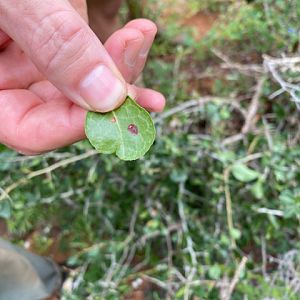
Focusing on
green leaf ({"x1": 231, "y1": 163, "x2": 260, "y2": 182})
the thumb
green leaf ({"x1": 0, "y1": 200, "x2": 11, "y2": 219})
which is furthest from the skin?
green leaf ({"x1": 231, "y1": 163, "x2": 260, "y2": 182})

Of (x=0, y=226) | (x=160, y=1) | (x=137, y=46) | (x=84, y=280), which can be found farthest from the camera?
(x=160, y=1)

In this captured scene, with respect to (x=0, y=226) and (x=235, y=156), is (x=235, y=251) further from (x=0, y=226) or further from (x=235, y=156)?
(x=0, y=226)

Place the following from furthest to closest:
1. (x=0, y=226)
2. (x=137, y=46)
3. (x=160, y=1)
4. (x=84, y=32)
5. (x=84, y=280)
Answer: (x=160, y=1) → (x=0, y=226) → (x=84, y=280) → (x=137, y=46) → (x=84, y=32)

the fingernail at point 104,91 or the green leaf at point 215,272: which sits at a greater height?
the fingernail at point 104,91

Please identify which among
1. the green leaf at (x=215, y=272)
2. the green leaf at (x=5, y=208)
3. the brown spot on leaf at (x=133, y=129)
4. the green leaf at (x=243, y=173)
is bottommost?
the green leaf at (x=215, y=272)

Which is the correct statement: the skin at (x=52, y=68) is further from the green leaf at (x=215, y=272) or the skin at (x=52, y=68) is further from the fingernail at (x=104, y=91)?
the green leaf at (x=215, y=272)

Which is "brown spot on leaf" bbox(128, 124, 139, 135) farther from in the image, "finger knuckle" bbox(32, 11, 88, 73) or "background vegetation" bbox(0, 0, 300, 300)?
"background vegetation" bbox(0, 0, 300, 300)

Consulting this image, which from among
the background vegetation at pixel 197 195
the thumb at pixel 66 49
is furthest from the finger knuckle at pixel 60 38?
the background vegetation at pixel 197 195

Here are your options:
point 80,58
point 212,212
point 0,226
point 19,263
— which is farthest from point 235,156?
point 0,226
